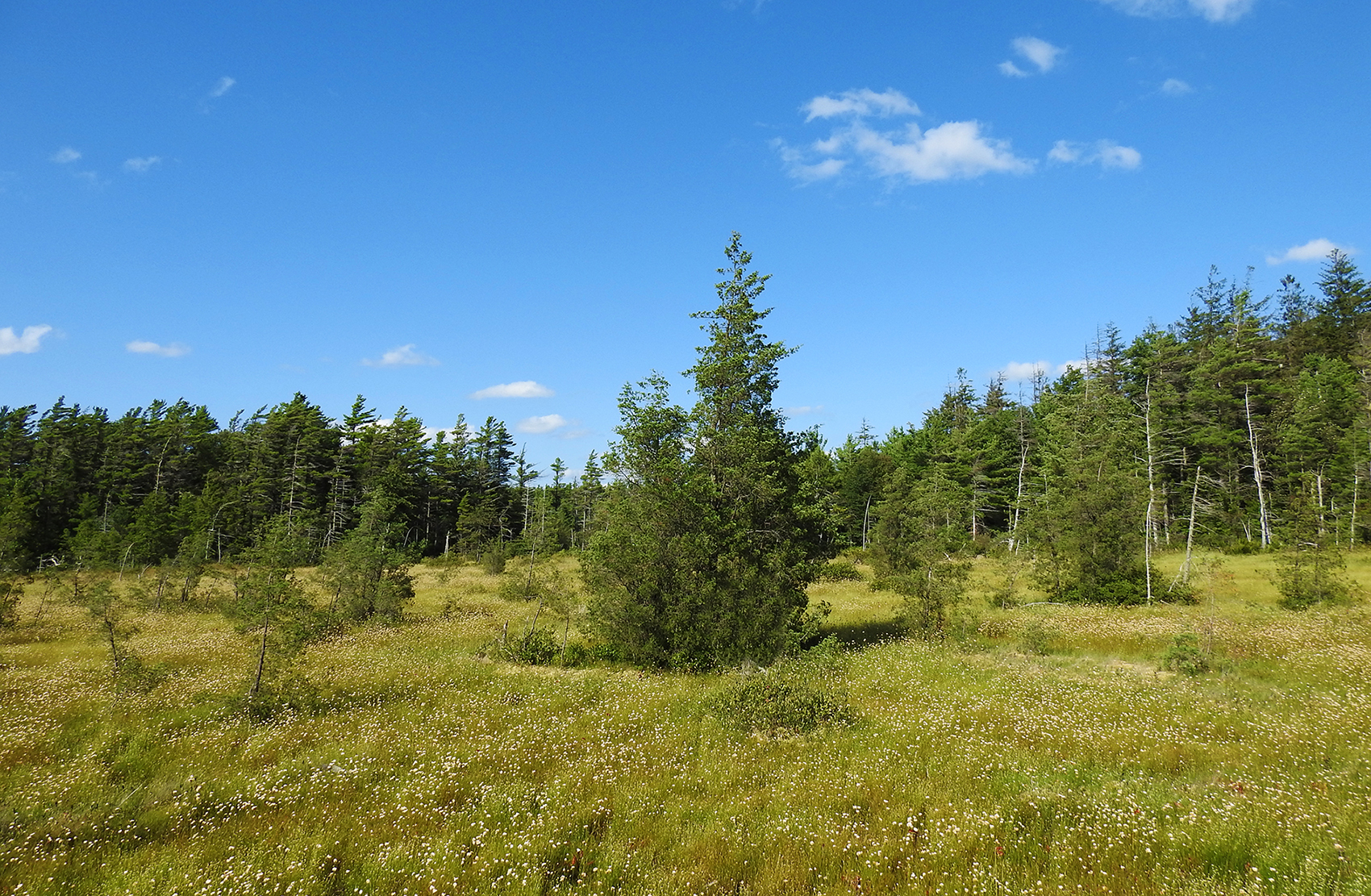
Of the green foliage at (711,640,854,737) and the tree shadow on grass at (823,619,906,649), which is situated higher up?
the green foliage at (711,640,854,737)

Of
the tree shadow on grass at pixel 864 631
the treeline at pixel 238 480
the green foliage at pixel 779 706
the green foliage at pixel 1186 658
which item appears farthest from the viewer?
the treeline at pixel 238 480

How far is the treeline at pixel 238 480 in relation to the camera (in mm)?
52938

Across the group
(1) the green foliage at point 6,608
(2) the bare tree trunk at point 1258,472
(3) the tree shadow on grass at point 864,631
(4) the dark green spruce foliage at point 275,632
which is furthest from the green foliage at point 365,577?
(2) the bare tree trunk at point 1258,472

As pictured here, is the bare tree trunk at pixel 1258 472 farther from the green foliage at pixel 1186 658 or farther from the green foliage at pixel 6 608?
the green foliage at pixel 6 608

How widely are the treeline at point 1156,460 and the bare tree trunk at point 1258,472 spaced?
33cm

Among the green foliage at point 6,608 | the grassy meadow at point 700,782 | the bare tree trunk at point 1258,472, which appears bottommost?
the green foliage at point 6,608

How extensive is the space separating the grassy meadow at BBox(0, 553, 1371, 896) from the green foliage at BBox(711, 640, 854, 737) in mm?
288

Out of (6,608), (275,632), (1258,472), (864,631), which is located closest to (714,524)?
(864,631)

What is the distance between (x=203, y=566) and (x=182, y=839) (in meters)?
32.0

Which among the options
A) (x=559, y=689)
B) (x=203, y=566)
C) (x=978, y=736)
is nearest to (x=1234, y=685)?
(x=978, y=736)

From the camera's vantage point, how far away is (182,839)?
775 centimetres

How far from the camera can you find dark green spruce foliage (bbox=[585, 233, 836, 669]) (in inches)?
707

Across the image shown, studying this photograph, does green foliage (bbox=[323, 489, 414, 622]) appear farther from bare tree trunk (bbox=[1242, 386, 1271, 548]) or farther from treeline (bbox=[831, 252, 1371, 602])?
bare tree trunk (bbox=[1242, 386, 1271, 548])

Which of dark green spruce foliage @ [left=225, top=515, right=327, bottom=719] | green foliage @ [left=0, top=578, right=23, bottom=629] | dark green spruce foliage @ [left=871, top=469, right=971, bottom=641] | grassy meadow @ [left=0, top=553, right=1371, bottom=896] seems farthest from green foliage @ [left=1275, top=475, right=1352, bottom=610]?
green foliage @ [left=0, top=578, right=23, bottom=629]
